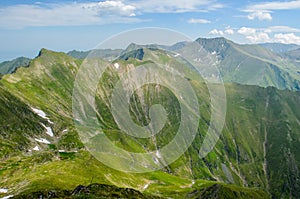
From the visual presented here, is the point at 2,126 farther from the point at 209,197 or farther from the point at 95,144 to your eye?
the point at 209,197

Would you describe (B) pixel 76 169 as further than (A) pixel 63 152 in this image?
No

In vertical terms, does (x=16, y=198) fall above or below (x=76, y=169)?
above

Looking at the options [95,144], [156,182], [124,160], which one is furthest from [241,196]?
[95,144]

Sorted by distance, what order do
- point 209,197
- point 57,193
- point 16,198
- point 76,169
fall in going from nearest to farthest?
point 16,198 < point 57,193 < point 76,169 < point 209,197

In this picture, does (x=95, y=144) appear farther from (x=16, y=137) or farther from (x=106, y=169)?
(x=16, y=137)

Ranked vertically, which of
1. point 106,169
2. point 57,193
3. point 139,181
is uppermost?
point 57,193

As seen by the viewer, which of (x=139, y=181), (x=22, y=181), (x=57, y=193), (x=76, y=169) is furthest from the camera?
(x=139, y=181)

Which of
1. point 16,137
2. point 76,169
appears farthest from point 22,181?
point 16,137

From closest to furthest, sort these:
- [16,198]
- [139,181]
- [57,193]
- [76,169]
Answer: [16,198], [57,193], [76,169], [139,181]

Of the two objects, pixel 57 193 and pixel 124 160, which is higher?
pixel 57 193
